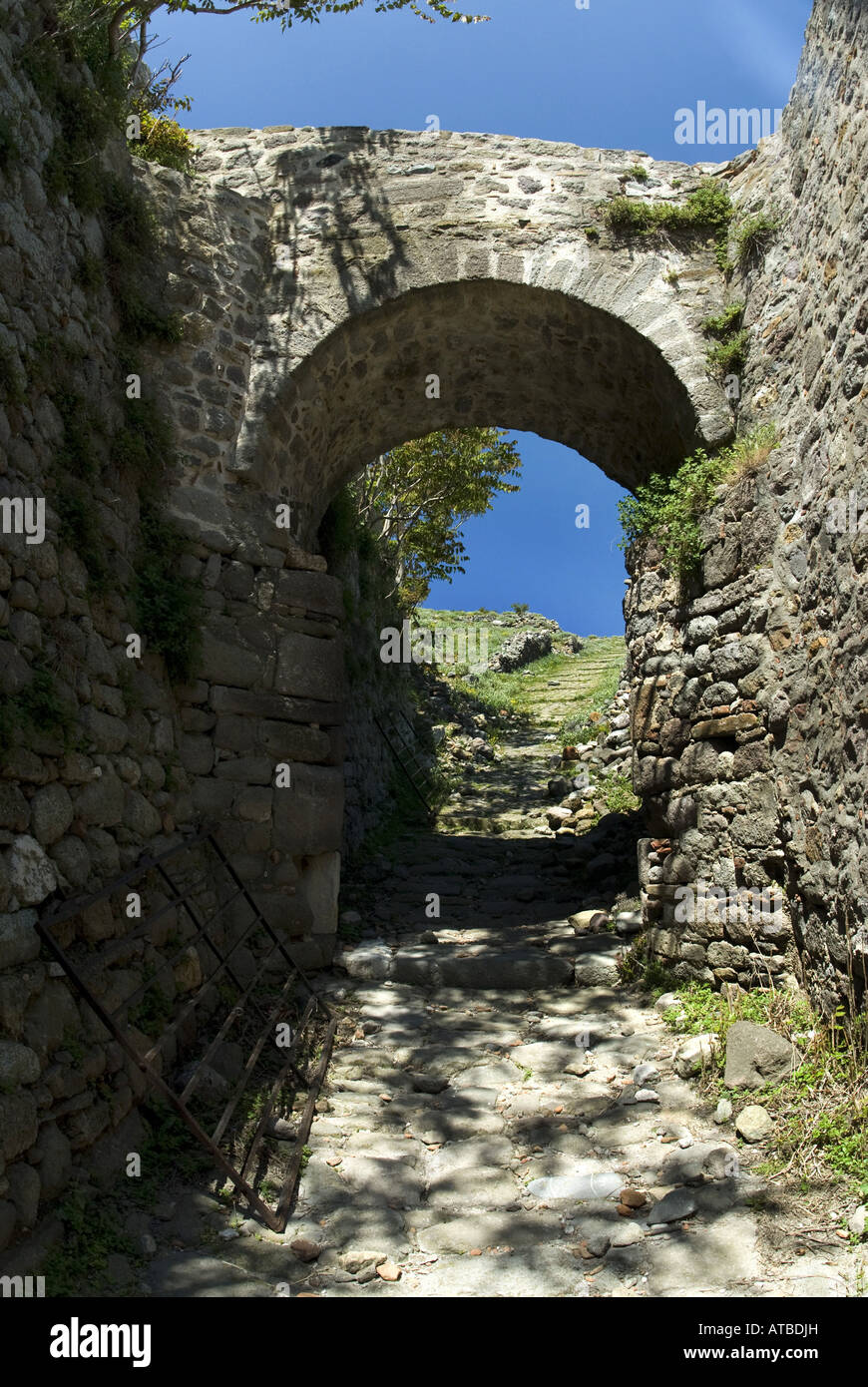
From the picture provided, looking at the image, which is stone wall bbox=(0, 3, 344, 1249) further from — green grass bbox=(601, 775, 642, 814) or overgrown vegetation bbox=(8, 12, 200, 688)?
green grass bbox=(601, 775, 642, 814)

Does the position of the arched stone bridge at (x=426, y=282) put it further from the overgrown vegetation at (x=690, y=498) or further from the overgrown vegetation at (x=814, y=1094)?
the overgrown vegetation at (x=814, y=1094)

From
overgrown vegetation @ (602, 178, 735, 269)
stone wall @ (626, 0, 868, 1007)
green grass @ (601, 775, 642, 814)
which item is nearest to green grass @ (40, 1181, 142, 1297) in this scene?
stone wall @ (626, 0, 868, 1007)

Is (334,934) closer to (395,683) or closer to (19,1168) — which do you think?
(19,1168)

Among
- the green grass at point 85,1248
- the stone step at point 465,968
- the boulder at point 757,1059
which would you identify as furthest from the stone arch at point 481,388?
the green grass at point 85,1248

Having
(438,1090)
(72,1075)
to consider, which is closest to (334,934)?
(438,1090)

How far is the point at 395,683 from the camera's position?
38.2 feet

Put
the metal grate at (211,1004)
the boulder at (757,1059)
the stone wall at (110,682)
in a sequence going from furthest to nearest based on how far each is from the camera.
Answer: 1. the boulder at (757,1059)
2. the metal grate at (211,1004)
3. the stone wall at (110,682)

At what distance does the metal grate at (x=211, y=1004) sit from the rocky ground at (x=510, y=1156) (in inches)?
7.0

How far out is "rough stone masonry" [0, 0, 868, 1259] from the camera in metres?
3.80


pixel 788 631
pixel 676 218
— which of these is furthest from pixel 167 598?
pixel 676 218

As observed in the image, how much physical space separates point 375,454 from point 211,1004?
455 cm

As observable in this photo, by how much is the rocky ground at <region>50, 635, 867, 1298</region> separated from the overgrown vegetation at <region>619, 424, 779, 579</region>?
2.35 meters

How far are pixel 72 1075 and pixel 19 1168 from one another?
415 mm

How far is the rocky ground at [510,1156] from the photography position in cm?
303
